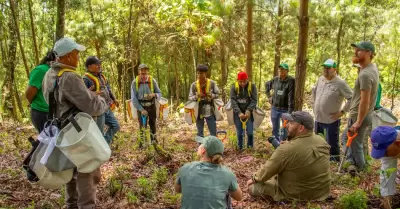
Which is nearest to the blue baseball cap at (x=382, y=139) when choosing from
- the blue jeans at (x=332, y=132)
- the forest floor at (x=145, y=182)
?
the forest floor at (x=145, y=182)

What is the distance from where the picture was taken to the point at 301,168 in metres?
3.95

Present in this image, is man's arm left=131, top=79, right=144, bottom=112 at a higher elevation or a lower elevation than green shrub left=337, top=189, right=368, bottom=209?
higher

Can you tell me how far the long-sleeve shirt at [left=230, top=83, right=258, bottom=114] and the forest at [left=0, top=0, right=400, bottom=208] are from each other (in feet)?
3.17

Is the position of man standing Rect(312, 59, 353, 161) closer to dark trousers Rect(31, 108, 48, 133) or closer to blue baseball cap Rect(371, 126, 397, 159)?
blue baseball cap Rect(371, 126, 397, 159)

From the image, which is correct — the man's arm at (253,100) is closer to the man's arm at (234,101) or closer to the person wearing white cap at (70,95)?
the man's arm at (234,101)

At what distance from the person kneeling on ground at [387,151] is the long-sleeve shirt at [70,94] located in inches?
115

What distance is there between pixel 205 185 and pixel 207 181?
43 mm

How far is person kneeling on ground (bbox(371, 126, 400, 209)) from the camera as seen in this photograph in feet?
10.6

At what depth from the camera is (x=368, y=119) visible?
16.0ft

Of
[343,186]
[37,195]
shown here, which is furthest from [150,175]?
[343,186]

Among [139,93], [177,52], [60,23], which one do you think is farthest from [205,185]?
[177,52]

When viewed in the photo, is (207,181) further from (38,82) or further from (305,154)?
(38,82)

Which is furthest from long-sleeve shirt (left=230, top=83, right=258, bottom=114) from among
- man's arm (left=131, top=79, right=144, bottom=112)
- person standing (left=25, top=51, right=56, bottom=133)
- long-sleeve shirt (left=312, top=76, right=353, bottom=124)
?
person standing (left=25, top=51, right=56, bottom=133)

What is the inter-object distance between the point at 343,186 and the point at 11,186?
4785 millimetres
